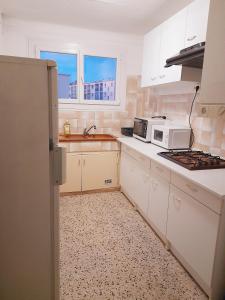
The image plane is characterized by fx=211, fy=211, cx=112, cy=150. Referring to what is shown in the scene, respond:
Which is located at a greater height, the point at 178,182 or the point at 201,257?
the point at 178,182

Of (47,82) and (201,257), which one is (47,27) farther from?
(201,257)

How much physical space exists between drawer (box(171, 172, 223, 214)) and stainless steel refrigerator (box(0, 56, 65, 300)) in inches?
39.1

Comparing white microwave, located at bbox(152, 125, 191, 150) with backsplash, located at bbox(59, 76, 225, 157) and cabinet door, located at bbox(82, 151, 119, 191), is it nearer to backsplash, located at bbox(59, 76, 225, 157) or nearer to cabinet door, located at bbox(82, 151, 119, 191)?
backsplash, located at bbox(59, 76, 225, 157)

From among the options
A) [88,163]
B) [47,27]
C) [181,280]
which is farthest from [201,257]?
[47,27]

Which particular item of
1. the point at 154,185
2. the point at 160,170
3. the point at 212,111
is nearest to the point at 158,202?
the point at 154,185

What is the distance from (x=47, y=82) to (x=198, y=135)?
197 centimetres

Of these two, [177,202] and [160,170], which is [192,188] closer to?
[177,202]

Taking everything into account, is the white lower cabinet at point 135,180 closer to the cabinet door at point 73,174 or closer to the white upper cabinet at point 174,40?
the cabinet door at point 73,174

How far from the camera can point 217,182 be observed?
4.86ft

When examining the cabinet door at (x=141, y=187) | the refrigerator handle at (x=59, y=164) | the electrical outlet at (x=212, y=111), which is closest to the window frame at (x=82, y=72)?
the cabinet door at (x=141, y=187)

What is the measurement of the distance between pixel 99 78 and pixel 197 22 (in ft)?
6.02

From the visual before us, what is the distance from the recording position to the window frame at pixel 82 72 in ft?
10.3

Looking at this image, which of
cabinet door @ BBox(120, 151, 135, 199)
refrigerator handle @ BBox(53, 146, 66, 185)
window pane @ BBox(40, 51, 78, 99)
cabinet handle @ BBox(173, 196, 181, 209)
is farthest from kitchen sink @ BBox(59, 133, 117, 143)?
refrigerator handle @ BBox(53, 146, 66, 185)

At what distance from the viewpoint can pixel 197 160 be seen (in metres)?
1.93
